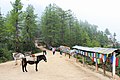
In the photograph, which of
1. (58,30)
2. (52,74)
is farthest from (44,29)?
(52,74)

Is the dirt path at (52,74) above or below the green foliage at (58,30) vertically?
below

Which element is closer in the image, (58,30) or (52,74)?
(52,74)

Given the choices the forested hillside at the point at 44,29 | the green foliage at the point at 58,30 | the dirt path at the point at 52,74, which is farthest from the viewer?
the green foliage at the point at 58,30

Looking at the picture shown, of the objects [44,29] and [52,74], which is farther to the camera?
[44,29]

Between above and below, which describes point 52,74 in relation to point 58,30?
below

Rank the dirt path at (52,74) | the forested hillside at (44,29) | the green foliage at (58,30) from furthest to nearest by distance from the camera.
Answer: the green foliage at (58,30)
the forested hillside at (44,29)
the dirt path at (52,74)

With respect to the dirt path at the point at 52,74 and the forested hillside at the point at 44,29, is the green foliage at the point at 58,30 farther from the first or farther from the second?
the dirt path at the point at 52,74

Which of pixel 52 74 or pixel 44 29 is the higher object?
pixel 44 29

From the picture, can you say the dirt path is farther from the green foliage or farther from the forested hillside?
the green foliage

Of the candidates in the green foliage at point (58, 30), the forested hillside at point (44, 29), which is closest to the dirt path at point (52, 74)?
the forested hillside at point (44, 29)

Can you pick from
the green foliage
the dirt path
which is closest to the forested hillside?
the green foliage

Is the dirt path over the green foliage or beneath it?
beneath

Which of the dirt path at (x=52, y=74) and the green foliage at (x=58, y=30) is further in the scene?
the green foliage at (x=58, y=30)

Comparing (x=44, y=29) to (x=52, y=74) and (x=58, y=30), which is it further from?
(x=52, y=74)
